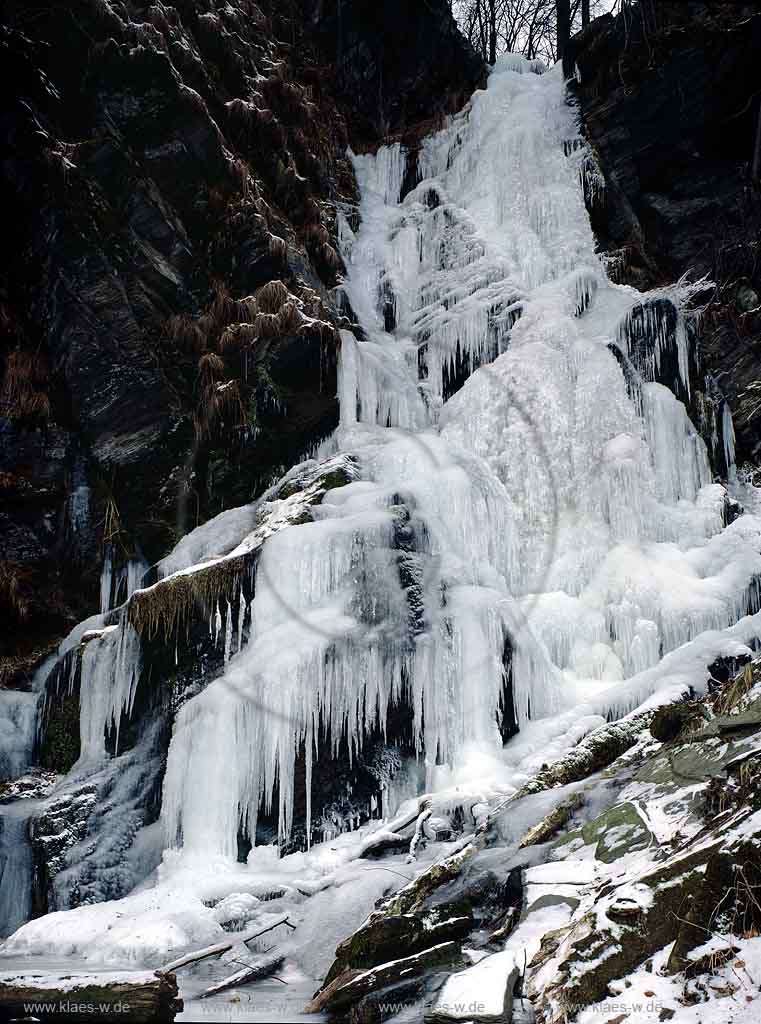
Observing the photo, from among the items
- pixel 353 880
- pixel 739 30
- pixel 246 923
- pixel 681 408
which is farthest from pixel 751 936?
pixel 739 30

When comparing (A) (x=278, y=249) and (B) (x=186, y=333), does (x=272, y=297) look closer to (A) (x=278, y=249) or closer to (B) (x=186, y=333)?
(A) (x=278, y=249)

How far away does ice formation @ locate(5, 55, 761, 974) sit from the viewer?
26.1ft

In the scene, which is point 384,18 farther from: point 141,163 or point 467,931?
point 467,931

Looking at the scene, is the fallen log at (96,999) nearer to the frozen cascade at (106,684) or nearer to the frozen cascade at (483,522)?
the frozen cascade at (483,522)

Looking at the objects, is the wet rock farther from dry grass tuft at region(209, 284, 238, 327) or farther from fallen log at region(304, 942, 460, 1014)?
dry grass tuft at region(209, 284, 238, 327)

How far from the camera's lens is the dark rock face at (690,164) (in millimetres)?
13375

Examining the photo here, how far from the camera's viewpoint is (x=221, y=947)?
220 inches

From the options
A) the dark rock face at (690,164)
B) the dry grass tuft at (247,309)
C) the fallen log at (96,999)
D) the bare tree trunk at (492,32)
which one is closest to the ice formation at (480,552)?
the dark rock face at (690,164)

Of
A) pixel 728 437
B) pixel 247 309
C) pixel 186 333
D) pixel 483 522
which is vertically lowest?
pixel 483 522

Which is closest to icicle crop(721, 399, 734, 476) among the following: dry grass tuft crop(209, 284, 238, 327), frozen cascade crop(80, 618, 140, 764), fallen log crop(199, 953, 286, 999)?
dry grass tuft crop(209, 284, 238, 327)

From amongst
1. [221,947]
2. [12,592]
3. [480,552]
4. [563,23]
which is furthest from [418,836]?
[563,23]

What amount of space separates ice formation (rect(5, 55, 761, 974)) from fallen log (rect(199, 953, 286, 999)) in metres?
0.97

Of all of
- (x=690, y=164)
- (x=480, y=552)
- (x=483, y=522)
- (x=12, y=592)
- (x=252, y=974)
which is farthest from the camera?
(x=690, y=164)

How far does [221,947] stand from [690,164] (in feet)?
49.2
